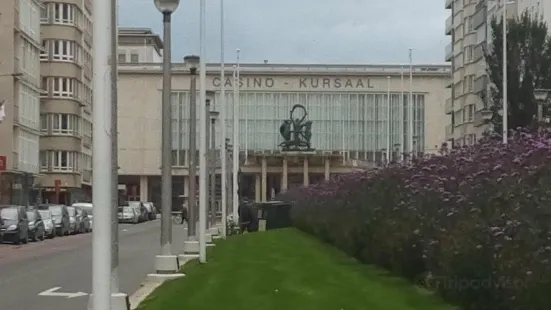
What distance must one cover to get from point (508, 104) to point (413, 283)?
36.4 m

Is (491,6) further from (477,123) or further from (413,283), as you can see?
(413,283)

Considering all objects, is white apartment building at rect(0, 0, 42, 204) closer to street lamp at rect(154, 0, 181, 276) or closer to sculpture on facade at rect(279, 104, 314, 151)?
sculpture on facade at rect(279, 104, 314, 151)

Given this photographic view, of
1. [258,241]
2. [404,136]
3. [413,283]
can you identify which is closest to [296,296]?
[413,283]

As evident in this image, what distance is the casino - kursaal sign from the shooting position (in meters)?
122

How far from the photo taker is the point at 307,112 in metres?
120

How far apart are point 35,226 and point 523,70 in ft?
81.1

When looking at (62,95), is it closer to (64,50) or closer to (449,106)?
(64,50)

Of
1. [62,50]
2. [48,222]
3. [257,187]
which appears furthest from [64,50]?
[48,222]

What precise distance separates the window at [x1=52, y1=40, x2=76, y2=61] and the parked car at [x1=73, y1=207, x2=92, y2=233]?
87.1ft

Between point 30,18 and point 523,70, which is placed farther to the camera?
point 30,18

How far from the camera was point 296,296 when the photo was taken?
18250mm

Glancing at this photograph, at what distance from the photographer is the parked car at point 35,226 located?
2130 inches

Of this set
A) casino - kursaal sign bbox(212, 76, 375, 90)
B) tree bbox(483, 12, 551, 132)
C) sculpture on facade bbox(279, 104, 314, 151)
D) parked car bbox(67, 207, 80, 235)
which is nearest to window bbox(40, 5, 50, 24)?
sculpture on facade bbox(279, 104, 314, 151)

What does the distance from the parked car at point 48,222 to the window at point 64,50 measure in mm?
36733
